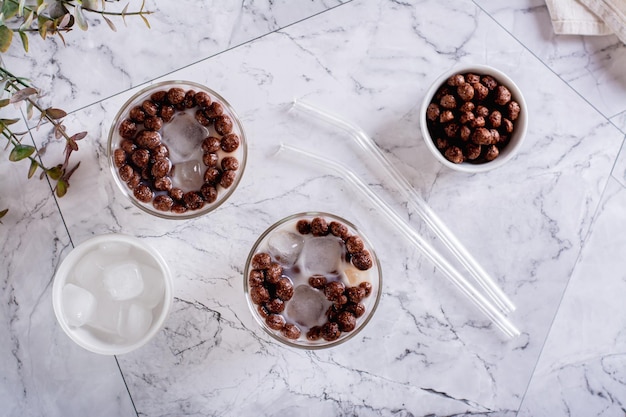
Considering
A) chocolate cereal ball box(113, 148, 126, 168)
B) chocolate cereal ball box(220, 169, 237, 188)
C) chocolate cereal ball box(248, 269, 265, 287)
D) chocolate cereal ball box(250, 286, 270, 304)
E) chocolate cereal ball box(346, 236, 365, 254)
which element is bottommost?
chocolate cereal ball box(250, 286, 270, 304)

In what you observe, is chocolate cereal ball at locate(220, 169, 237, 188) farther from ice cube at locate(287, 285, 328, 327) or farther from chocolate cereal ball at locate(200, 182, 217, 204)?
ice cube at locate(287, 285, 328, 327)

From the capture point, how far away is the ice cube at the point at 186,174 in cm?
138

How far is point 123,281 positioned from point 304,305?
39 cm

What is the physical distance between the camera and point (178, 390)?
4.84 ft

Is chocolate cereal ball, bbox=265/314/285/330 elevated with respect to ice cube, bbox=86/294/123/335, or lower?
elevated

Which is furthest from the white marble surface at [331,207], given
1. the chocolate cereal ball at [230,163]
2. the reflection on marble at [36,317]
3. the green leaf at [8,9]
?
the green leaf at [8,9]

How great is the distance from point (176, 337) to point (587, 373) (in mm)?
971

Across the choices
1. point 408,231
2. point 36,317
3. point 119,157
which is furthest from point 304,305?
point 36,317

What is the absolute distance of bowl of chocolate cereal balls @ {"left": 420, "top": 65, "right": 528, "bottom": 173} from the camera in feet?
4.42

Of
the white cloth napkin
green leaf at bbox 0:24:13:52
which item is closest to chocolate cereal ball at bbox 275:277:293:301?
green leaf at bbox 0:24:13:52

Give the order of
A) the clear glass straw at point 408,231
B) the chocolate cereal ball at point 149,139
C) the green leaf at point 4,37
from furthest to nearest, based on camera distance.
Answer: the clear glass straw at point 408,231
the chocolate cereal ball at point 149,139
the green leaf at point 4,37

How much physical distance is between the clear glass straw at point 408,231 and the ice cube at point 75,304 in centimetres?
53

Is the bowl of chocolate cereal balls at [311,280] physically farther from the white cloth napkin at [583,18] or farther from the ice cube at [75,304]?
the white cloth napkin at [583,18]

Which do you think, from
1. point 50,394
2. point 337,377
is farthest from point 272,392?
point 50,394
